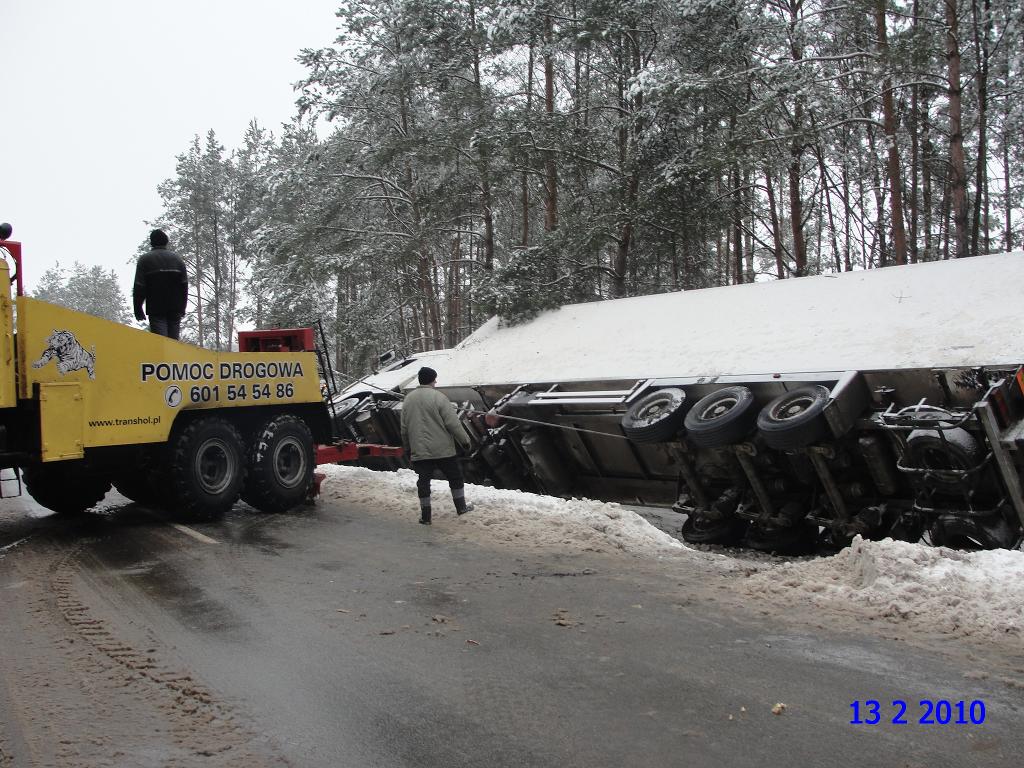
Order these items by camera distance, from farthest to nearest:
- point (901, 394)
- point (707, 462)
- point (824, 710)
Answer: point (707, 462), point (901, 394), point (824, 710)

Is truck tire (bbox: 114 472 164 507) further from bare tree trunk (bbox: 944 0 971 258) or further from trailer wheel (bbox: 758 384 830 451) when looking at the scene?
bare tree trunk (bbox: 944 0 971 258)

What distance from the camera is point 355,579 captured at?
19.4 ft

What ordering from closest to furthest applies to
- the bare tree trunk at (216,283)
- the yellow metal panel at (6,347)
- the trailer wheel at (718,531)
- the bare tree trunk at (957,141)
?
the yellow metal panel at (6,347), the trailer wheel at (718,531), the bare tree trunk at (957,141), the bare tree trunk at (216,283)

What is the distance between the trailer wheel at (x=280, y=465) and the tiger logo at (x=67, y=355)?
6.74 feet

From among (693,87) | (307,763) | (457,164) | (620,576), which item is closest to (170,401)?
(620,576)

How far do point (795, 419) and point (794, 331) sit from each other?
85.7 inches

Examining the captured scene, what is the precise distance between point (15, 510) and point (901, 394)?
9.65 meters

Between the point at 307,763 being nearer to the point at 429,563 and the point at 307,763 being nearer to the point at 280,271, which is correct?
the point at 429,563

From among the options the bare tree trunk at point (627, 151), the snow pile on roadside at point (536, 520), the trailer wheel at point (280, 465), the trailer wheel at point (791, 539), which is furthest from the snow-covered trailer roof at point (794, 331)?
the bare tree trunk at point (627, 151)

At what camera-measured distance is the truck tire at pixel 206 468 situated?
7707 mm

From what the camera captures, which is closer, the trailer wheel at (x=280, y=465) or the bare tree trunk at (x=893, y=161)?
the trailer wheel at (x=280, y=465)

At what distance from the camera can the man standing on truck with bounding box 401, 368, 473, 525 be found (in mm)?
8070

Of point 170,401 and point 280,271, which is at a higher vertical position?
point 280,271
